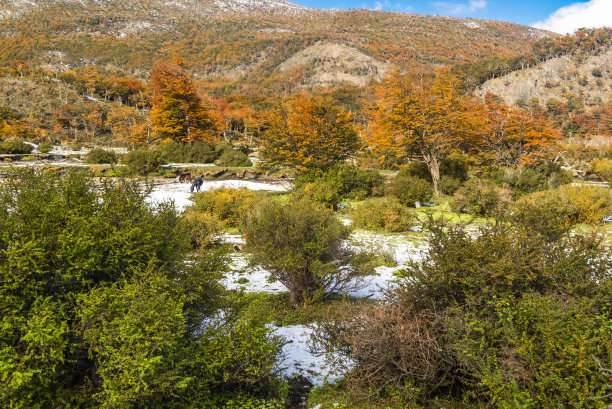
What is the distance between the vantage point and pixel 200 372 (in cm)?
261

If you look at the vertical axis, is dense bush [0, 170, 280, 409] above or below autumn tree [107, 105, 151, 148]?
below

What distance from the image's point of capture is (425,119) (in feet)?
55.1

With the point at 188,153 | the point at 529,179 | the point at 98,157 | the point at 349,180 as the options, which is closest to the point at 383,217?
the point at 349,180

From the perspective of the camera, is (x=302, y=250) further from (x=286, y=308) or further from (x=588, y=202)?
(x=588, y=202)

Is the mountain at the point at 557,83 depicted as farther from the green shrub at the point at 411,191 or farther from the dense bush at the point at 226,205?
the dense bush at the point at 226,205

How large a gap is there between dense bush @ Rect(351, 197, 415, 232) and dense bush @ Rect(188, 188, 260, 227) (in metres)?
3.88

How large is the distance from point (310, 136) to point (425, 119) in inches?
257

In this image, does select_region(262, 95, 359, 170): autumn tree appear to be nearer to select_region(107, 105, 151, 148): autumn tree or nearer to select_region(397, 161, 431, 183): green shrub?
select_region(397, 161, 431, 183): green shrub

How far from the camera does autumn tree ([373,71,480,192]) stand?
16719 millimetres

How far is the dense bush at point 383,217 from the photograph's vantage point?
1038 centimetres

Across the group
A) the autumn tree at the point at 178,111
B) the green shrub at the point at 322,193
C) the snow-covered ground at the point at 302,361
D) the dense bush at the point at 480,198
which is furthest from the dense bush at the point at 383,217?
the autumn tree at the point at 178,111

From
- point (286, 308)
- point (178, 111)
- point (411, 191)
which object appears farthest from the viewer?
point (178, 111)

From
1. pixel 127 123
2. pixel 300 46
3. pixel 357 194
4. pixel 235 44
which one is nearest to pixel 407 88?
pixel 357 194

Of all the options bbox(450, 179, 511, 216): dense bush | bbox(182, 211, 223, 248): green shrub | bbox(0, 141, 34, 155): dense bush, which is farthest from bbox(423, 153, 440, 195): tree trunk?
bbox(0, 141, 34, 155): dense bush
